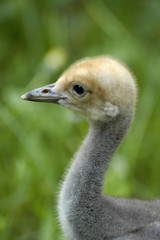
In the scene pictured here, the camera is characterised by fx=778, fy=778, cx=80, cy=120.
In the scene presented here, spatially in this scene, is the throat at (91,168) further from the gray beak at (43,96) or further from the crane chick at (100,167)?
the gray beak at (43,96)

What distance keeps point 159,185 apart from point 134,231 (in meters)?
1.64

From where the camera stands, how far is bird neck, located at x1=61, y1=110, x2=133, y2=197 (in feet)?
11.7

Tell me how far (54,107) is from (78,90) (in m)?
1.80

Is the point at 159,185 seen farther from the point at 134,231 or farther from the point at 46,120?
the point at 134,231

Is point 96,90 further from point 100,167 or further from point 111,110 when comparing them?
point 100,167

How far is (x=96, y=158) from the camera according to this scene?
11.8ft

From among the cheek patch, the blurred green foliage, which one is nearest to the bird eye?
the cheek patch

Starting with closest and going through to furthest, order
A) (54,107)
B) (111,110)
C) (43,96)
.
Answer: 1. (111,110)
2. (43,96)
3. (54,107)

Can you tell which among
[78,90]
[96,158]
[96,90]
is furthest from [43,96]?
[96,158]

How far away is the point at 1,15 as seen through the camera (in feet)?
20.7

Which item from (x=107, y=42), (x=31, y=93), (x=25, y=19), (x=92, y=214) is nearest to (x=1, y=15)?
(x=25, y=19)

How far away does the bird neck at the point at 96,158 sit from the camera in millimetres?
3576

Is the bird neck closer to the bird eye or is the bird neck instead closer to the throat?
the throat


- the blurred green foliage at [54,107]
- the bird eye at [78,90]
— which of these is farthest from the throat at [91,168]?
the blurred green foliage at [54,107]
